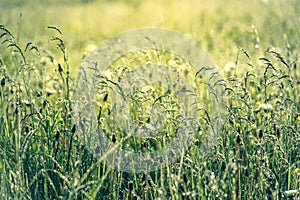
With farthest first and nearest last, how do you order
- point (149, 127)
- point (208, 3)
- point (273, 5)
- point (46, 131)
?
point (208, 3) → point (273, 5) → point (46, 131) → point (149, 127)

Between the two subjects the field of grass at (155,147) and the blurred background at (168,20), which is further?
the blurred background at (168,20)

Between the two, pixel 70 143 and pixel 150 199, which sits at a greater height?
pixel 70 143

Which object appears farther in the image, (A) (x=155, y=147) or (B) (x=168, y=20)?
(B) (x=168, y=20)

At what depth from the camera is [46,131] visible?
112 inches

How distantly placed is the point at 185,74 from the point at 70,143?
144cm

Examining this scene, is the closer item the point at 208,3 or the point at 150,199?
the point at 150,199

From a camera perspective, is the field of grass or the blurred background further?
the blurred background

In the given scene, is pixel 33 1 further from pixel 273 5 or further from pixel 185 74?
pixel 185 74

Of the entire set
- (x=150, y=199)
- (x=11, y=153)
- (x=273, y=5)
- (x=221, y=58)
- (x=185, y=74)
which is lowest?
(x=150, y=199)

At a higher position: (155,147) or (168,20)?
(168,20)

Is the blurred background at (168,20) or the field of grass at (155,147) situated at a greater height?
the blurred background at (168,20)

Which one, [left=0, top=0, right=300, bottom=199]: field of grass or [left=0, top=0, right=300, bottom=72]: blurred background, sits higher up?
[left=0, top=0, right=300, bottom=72]: blurred background

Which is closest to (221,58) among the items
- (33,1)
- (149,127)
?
(149,127)

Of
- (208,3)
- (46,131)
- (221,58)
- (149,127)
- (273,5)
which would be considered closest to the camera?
(149,127)
